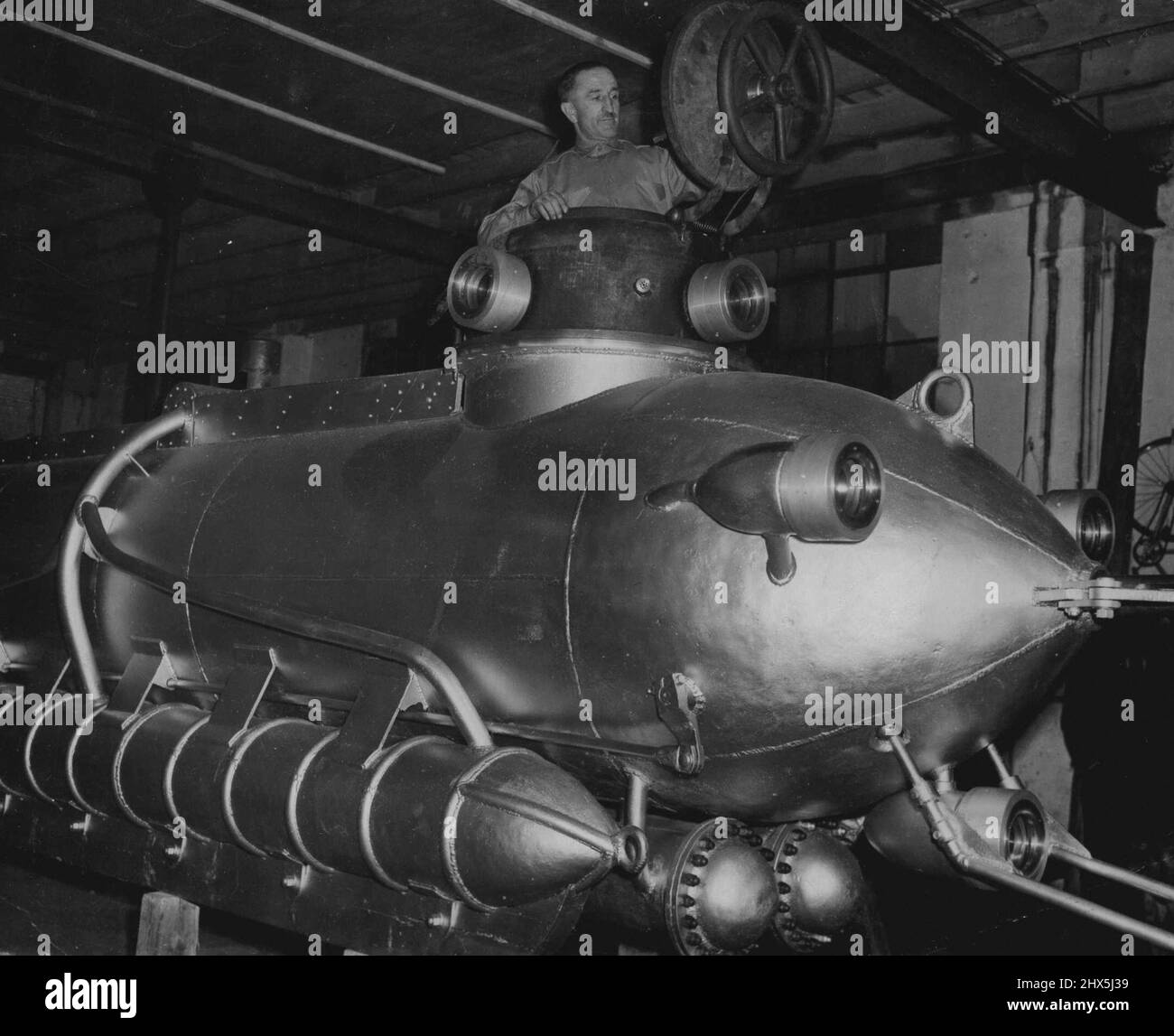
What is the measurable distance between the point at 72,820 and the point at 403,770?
156cm

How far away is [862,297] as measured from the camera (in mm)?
9664

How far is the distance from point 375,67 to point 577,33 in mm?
1246

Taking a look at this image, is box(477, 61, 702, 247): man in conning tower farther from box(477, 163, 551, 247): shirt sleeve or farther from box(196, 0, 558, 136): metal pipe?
box(196, 0, 558, 136): metal pipe

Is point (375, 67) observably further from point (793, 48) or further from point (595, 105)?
point (793, 48)

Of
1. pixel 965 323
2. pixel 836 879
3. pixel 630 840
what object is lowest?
pixel 836 879

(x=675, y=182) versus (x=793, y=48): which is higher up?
(x=793, y=48)

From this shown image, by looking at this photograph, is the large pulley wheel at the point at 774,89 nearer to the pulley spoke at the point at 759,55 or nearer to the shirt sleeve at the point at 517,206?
the pulley spoke at the point at 759,55

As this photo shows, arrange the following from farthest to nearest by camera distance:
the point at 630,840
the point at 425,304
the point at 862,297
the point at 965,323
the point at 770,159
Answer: the point at 425,304 < the point at 862,297 < the point at 965,323 < the point at 770,159 < the point at 630,840

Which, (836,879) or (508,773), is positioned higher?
(508,773)

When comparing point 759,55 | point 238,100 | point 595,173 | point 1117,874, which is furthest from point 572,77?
point 238,100

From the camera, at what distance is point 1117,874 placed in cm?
250

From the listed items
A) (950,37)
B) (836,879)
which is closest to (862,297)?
(950,37)

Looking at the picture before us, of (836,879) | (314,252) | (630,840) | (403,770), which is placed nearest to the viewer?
(630,840)
